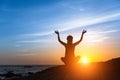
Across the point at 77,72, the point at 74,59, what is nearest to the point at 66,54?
the point at 74,59

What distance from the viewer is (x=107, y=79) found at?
50.6 feet

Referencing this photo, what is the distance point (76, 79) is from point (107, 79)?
1.79 metres

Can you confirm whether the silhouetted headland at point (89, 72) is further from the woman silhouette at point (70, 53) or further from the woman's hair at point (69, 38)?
the woman's hair at point (69, 38)

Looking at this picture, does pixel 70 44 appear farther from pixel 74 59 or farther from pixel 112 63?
pixel 112 63

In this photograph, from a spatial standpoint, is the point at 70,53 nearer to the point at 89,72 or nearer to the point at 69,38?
the point at 69,38

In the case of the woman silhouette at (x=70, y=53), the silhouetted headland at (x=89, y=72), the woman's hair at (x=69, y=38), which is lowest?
the silhouetted headland at (x=89, y=72)

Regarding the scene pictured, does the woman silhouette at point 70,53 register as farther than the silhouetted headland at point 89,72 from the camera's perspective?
Yes

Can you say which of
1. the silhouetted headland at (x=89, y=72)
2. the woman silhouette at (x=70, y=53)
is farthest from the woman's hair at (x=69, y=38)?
the silhouetted headland at (x=89, y=72)

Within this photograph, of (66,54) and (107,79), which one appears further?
(66,54)

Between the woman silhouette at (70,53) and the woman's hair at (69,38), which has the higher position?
the woman's hair at (69,38)

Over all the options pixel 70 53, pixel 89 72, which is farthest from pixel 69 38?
pixel 89 72

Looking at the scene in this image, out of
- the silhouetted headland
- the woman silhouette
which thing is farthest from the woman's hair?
the silhouetted headland

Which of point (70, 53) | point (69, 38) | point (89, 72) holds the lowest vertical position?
point (89, 72)

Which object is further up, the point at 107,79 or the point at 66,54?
the point at 66,54
